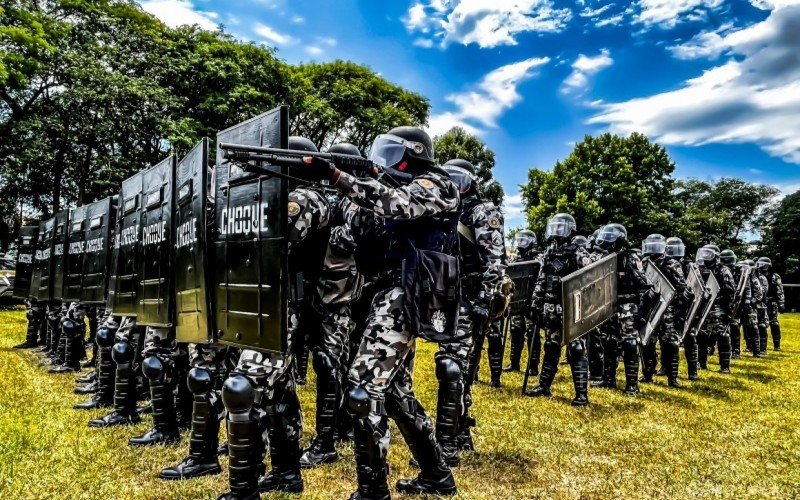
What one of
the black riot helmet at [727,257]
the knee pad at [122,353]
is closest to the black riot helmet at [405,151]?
the knee pad at [122,353]

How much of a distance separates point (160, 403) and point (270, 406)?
4.88ft

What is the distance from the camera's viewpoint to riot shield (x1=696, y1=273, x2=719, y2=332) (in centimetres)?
1047

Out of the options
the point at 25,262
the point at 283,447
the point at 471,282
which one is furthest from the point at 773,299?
the point at 25,262

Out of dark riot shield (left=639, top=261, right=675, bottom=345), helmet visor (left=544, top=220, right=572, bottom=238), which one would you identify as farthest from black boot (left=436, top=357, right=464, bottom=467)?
dark riot shield (left=639, top=261, right=675, bottom=345)

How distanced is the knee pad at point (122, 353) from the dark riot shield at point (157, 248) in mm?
665

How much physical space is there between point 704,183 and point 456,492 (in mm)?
64618

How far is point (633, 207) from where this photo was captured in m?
32.8

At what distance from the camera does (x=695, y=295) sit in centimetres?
1002

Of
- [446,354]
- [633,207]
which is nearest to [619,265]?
[446,354]

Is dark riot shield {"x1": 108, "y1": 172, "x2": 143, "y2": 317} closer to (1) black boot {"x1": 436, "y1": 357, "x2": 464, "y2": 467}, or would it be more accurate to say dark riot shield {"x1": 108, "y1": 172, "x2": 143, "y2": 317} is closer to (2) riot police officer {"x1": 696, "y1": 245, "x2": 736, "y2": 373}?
(1) black boot {"x1": 436, "y1": 357, "x2": 464, "y2": 467}

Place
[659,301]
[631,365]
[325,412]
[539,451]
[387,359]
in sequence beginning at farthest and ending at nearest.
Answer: [659,301] → [631,365] → [539,451] → [325,412] → [387,359]

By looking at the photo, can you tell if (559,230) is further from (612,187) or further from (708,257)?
(612,187)

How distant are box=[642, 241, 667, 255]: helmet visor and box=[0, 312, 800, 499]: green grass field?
305 centimetres

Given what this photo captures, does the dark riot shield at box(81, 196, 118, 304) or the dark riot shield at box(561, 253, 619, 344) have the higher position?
the dark riot shield at box(81, 196, 118, 304)
